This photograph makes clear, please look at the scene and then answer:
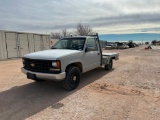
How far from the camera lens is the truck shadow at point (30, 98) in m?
4.07

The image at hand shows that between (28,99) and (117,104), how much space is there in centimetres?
258

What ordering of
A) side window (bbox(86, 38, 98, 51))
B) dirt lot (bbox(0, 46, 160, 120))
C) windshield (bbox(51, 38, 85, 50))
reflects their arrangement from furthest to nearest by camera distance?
side window (bbox(86, 38, 98, 51)), windshield (bbox(51, 38, 85, 50)), dirt lot (bbox(0, 46, 160, 120))

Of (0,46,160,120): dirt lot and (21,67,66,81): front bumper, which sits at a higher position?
(21,67,66,81): front bumper

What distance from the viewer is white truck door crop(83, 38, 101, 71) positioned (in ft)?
21.4

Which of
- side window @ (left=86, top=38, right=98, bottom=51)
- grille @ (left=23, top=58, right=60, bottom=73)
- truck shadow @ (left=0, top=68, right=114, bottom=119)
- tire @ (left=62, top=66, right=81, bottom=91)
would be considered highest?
side window @ (left=86, top=38, right=98, bottom=51)

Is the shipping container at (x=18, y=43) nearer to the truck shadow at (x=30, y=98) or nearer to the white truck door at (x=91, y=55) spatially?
the truck shadow at (x=30, y=98)

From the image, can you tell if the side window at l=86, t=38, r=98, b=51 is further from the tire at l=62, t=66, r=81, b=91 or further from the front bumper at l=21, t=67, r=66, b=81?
the front bumper at l=21, t=67, r=66, b=81

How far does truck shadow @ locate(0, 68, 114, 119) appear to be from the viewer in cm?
407

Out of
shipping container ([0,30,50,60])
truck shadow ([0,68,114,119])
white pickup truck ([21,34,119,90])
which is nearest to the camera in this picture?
truck shadow ([0,68,114,119])

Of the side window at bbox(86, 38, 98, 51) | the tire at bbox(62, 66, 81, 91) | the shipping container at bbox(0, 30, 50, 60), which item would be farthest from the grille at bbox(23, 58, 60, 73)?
the shipping container at bbox(0, 30, 50, 60)

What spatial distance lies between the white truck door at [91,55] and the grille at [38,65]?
5.52 ft

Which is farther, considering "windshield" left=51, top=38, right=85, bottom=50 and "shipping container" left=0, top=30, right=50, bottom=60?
"shipping container" left=0, top=30, right=50, bottom=60

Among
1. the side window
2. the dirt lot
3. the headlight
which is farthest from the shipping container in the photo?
the headlight

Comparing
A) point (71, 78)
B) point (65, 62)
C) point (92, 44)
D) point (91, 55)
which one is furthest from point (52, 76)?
point (92, 44)
